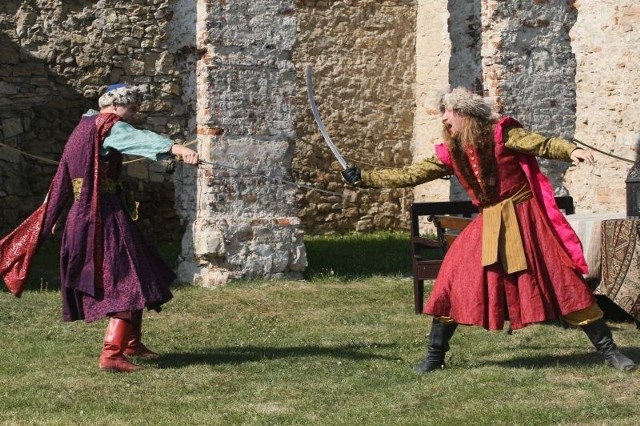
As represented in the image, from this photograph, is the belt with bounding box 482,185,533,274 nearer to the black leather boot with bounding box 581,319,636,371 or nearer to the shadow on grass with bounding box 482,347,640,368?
the black leather boot with bounding box 581,319,636,371

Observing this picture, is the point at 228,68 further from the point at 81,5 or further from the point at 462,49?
the point at 81,5

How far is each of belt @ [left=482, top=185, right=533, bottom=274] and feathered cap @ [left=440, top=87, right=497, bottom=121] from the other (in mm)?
412

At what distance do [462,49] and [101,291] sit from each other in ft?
17.8

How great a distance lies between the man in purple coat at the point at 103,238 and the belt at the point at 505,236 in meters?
1.58

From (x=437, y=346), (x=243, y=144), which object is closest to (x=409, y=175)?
(x=437, y=346)

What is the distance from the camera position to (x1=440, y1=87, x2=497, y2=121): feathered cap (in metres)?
6.12

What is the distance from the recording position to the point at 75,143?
6523 mm

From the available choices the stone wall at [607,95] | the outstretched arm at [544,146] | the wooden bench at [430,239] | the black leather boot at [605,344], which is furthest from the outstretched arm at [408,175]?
the stone wall at [607,95]

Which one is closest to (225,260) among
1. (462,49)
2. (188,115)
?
(188,115)

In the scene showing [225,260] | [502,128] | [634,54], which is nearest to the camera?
[502,128]

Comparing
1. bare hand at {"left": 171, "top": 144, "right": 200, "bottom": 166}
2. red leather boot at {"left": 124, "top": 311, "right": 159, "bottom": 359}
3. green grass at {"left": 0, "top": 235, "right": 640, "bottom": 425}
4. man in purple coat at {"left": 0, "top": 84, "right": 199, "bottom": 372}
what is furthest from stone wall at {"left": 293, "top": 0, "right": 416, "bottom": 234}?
bare hand at {"left": 171, "top": 144, "right": 200, "bottom": 166}

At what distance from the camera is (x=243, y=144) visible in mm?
9617

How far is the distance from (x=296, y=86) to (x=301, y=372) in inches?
176

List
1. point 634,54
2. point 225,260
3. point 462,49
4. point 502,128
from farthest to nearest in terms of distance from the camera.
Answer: point 634,54, point 462,49, point 225,260, point 502,128
